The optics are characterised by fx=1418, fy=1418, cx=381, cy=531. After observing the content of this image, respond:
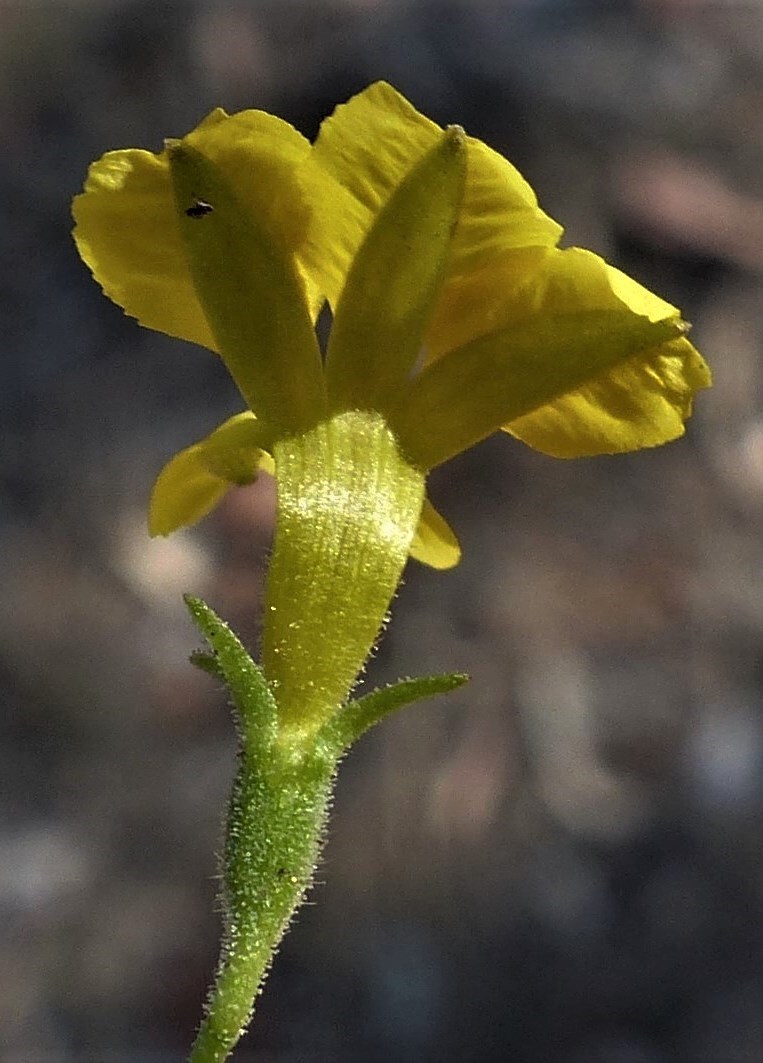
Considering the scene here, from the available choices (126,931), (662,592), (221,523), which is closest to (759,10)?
(662,592)

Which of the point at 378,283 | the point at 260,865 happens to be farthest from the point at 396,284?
the point at 260,865

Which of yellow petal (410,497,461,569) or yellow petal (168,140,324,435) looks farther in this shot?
yellow petal (410,497,461,569)

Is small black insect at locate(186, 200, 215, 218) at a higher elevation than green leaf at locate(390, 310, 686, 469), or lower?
higher

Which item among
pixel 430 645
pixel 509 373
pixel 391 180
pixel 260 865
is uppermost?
pixel 391 180

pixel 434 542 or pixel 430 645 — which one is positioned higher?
pixel 434 542

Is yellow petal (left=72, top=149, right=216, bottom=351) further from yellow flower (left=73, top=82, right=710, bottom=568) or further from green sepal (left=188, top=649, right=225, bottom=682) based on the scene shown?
green sepal (left=188, top=649, right=225, bottom=682)

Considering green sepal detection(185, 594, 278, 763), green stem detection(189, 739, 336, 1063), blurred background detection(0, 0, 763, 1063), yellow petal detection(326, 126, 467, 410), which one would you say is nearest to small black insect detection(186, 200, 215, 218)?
yellow petal detection(326, 126, 467, 410)

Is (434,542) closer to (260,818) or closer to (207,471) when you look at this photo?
(207,471)
